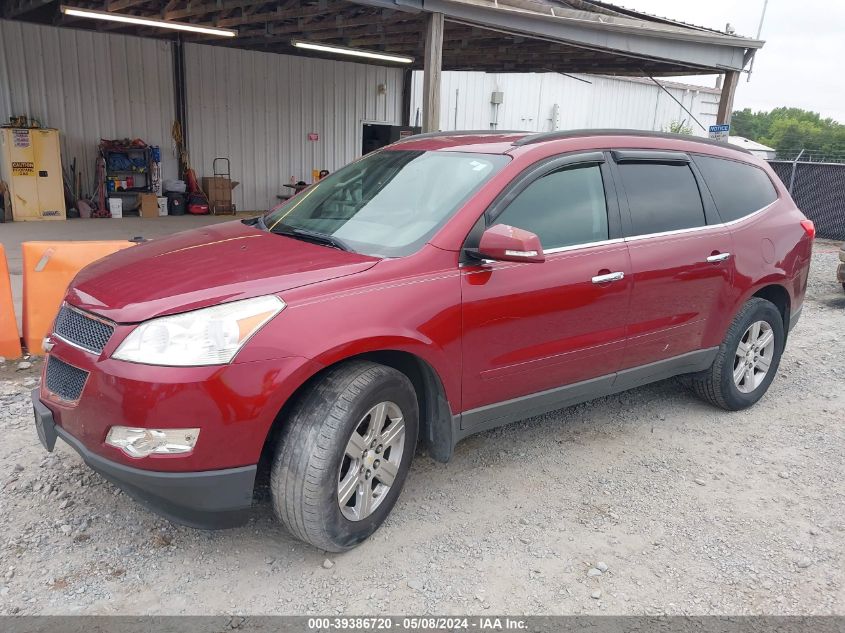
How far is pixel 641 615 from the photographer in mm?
2645

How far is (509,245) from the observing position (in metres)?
2.90

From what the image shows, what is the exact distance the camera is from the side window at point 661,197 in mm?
3846

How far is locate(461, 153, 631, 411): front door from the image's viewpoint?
3.17 metres

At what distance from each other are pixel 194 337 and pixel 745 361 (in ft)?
12.7

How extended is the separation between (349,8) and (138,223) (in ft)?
20.2

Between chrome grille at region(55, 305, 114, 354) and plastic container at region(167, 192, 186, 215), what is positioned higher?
chrome grille at region(55, 305, 114, 354)

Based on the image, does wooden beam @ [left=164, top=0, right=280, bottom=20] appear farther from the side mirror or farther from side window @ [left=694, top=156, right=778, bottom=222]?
the side mirror

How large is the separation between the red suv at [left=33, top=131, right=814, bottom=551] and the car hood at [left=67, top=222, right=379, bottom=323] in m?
0.01

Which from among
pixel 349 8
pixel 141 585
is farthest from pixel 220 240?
pixel 349 8

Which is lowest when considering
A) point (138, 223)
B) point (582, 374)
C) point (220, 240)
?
point (138, 223)

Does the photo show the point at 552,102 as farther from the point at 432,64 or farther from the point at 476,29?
the point at 432,64

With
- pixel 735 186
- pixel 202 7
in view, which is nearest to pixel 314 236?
pixel 735 186

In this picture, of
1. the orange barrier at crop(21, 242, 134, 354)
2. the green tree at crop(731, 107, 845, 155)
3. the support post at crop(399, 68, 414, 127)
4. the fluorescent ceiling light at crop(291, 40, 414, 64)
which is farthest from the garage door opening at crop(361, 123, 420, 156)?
the green tree at crop(731, 107, 845, 155)

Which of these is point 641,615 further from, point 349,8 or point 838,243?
point 838,243
